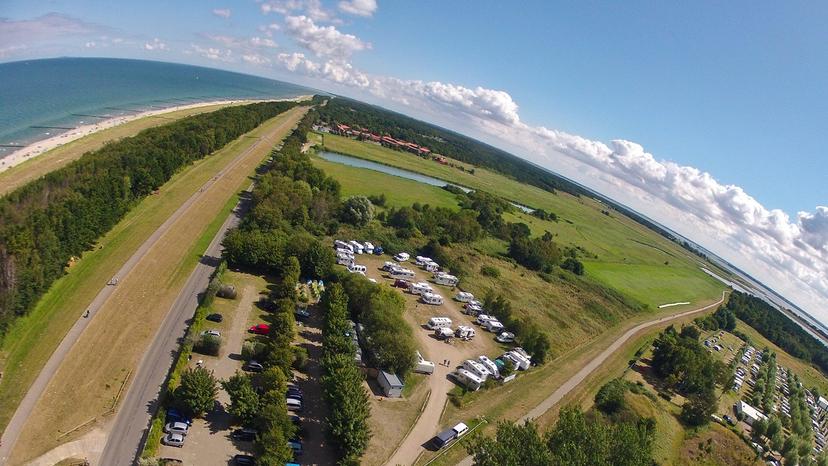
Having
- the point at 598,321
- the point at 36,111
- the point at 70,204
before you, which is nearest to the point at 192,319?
the point at 70,204

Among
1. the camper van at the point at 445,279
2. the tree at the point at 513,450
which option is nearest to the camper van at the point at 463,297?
the camper van at the point at 445,279

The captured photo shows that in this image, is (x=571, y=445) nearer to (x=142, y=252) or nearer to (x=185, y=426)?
(x=185, y=426)

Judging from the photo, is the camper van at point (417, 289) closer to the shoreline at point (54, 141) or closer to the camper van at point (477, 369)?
the camper van at point (477, 369)

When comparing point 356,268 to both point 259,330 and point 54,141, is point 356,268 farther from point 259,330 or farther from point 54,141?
point 54,141

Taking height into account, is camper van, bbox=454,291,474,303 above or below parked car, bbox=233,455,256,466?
above

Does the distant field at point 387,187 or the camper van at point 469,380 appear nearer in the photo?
the camper van at point 469,380

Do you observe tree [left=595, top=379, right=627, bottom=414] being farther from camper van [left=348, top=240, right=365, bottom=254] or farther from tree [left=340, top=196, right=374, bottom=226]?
tree [left=340, top=196, right=374, bottom=226]

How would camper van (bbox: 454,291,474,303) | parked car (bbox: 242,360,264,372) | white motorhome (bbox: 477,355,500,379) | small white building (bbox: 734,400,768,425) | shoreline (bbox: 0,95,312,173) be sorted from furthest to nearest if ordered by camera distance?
shoreline (bbox: 0,95,312,173)
camper van (bbox: 454,291,474,303)
small white building (bbox: 734,400,768,425)
white motorhome (bbox: 477,355,500,379)
parked car (bbox: 242,360,264,372)

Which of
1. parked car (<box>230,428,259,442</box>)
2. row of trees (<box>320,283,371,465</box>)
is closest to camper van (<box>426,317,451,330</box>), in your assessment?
row of trees (<box>320,283,371,465</box>)
